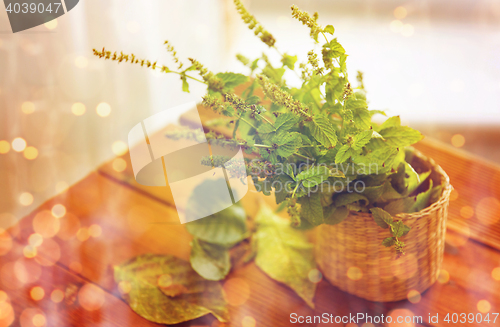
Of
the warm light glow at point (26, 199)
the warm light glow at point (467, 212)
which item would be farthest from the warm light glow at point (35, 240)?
the warm light glow at point (467, 212)

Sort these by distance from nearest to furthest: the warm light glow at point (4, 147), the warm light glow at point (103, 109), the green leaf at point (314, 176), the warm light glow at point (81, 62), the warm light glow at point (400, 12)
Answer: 1. the green leaf at point (314, 176)
2. the warm light glow at point (4, 147)
3. the warm light glow at point (81, 62)
4. the warm light glow at point (103, 109)
5. the warm light glow at point (400, 12)

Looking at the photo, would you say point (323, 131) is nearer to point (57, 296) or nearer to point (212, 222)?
point (212, 222)

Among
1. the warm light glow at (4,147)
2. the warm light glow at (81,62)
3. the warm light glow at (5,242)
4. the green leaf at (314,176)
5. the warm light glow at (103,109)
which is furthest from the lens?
the warm light glow at (103,109)

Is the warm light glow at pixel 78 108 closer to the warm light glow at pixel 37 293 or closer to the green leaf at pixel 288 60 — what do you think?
the warm light glow at pixel 37 293

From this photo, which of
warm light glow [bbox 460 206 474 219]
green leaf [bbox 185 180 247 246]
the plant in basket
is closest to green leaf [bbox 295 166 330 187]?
the plant in basket

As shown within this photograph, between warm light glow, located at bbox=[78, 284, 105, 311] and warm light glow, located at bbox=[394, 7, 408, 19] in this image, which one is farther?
warm light glow, located at bbox=[394, 7, 408, 19]

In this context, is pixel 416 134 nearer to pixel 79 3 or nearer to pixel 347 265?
pixel 347 265

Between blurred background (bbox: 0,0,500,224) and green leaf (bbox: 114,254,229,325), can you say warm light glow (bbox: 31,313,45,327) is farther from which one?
blurred background (bbox: 0,0,500,224)
